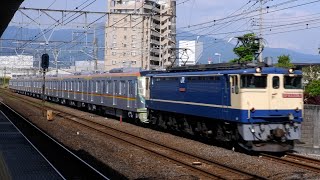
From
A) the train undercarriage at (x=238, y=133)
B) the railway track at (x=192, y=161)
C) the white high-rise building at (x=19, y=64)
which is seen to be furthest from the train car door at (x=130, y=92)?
the white high-rise building at (x=19, y=64)

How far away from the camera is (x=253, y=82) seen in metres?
→ 16.2

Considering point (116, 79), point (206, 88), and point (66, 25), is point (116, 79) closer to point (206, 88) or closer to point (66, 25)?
point (66, 25)

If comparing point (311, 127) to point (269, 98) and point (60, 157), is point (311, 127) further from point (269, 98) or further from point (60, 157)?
point (60, 157)

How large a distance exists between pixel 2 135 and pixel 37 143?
3103mm

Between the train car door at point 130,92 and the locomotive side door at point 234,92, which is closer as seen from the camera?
the locomotive side door at point 234,92

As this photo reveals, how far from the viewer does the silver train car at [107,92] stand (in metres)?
27.3

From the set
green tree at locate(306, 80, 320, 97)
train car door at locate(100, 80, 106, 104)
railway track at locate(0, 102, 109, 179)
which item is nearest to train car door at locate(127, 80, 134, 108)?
train car door at locate(100, 80, 106, 104)

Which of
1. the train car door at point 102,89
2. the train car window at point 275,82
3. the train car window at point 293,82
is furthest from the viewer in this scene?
the train car door at point 102,89

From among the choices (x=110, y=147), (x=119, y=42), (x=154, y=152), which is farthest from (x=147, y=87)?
(x=119, y=42)

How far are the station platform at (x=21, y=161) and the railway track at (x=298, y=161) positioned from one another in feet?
22.4

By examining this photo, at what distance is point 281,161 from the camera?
14867 millimetres

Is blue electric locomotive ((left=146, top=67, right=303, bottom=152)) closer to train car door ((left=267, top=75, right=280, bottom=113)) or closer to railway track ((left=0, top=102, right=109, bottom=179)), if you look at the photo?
train car door ((left=267, top=75, right=280, bottom=113))

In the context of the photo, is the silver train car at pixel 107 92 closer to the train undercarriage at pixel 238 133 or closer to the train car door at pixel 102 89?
the train car door at pixel 102 89

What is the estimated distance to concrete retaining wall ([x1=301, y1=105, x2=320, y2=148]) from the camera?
17203 mm
